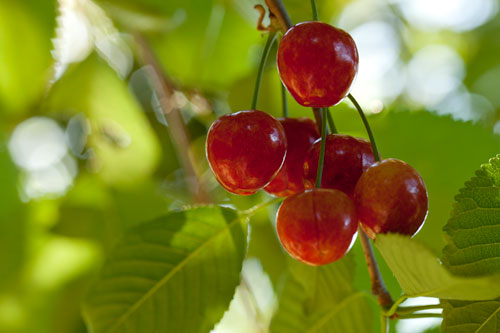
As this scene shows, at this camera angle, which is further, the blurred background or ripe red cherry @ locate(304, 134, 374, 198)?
the blurred background

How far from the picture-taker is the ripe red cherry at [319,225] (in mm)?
678

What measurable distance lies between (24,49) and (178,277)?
2.00 ft

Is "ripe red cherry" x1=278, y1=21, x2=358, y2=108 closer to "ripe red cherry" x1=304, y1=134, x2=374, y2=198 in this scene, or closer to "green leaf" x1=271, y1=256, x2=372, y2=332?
"ripe red cherry" x1=304, y1=134, x2=374, y2=198

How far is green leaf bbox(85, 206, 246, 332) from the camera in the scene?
946 millimetres

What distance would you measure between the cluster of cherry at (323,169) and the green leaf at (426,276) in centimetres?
4

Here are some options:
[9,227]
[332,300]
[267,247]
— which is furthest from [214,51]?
[332,300]

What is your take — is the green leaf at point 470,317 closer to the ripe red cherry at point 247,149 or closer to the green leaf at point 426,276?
the green leaf at point 426,276

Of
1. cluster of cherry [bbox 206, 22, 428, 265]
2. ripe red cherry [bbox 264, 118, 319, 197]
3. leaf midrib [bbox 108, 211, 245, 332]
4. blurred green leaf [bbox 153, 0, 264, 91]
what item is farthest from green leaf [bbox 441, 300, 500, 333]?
blurred green leaf [bbox 153, 0, 264, 91]

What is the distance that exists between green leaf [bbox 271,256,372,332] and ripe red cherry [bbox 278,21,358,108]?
1.44 ft

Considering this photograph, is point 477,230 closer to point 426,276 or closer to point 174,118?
point 426,276

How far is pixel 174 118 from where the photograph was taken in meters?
1.76

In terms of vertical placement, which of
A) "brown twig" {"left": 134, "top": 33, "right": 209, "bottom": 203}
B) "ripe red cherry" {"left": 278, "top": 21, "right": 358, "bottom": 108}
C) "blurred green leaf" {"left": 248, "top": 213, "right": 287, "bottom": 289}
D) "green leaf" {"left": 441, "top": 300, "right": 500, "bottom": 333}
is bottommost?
"blurred green leaf" {"left": 248, "top": 213, "right": 287, "bottom": 289}

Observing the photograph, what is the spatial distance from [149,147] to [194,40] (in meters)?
0.36

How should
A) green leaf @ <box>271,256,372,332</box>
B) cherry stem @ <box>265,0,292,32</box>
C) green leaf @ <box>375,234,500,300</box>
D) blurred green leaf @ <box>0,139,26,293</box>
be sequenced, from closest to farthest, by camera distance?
green leaf @ <box>375,234,500,300</box> → cherry stem @ <box>265,0,292,32</box> → green leaf @ <box>271,256,372,332</box> → blurred green leaf @ <box>0,139,26,293</box>
